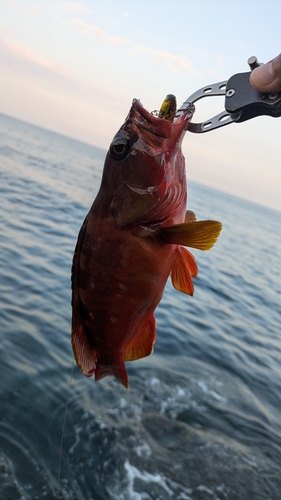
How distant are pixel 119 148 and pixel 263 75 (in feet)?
3.30

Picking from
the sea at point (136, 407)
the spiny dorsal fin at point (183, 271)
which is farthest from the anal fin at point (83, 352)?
the sea at point (136, 407)

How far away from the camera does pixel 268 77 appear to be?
2295mm

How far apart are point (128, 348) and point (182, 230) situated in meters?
0.92

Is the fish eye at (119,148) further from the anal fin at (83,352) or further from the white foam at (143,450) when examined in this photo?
the white foam at (143,450)

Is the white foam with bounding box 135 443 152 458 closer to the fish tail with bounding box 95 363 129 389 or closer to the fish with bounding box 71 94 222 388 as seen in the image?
the fish tail with bounding box 95 363 129 389

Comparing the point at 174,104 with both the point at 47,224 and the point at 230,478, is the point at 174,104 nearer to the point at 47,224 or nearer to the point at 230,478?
the point at 230,478

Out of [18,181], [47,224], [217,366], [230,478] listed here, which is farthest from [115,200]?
[18,181]

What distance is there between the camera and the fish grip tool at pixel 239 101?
244 centimetres

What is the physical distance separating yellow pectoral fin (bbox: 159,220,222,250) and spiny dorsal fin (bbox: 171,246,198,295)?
33 centimetres

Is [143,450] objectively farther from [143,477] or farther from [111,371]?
[111,371]

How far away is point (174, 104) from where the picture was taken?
202cm

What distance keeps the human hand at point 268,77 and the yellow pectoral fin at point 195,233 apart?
0.96 m

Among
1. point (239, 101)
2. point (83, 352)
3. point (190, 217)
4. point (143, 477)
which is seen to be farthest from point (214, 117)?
point (143, 477)

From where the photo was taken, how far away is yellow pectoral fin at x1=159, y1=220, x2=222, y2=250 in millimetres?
1906
